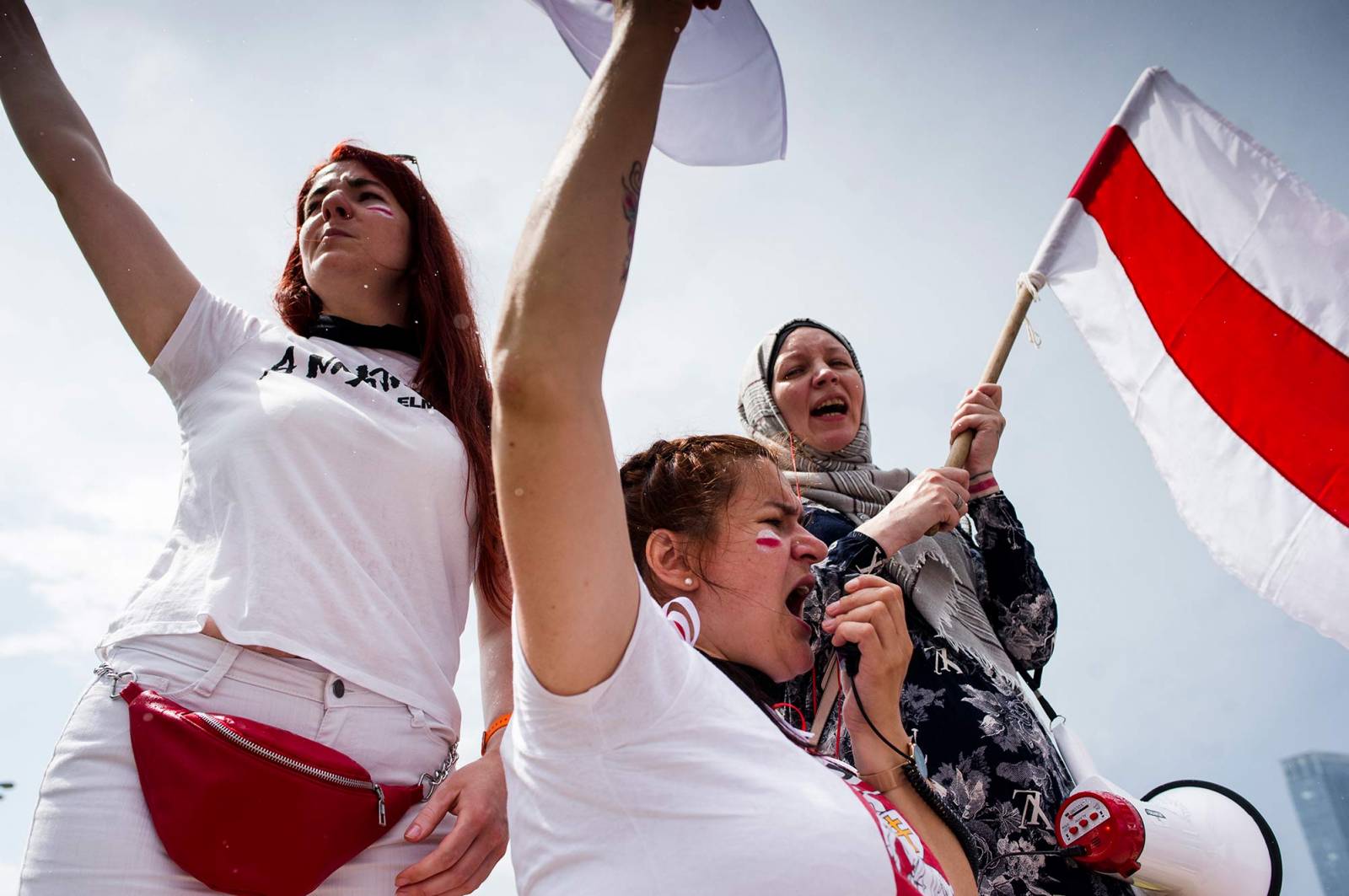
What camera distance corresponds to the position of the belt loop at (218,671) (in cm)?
188

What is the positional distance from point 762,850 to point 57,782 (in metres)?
1.36

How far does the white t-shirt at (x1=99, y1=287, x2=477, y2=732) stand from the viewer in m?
1.99

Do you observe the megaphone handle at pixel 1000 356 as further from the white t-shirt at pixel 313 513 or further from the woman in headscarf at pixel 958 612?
the white t-shirt at pixel 313 513

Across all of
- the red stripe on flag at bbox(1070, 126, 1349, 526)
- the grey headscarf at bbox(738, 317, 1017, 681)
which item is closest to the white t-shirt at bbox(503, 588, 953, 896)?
the grey headscarf at bbox(738, 317, 1017, 681)

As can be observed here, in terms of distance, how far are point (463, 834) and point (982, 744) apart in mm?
1431

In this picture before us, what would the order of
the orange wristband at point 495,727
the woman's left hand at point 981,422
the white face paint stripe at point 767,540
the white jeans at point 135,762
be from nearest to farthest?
the white jeans at point 135,762 → the orange wristband at point 495,727 → the white face paint stripe at point 767,540 → the woman's left hand at point 981,422

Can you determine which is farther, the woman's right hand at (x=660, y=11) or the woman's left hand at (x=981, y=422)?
the woman's left hand at (x=981, y=422)

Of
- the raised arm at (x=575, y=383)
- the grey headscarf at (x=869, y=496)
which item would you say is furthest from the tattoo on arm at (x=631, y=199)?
the grey headscarf at (x=869, y=496)

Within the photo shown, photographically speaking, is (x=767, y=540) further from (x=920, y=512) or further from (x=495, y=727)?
(x=495, y=727)

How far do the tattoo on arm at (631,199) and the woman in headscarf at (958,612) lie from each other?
1.30m

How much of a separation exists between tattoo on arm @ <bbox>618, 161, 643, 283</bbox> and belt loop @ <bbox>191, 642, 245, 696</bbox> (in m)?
1.20

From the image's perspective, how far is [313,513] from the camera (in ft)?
6.92

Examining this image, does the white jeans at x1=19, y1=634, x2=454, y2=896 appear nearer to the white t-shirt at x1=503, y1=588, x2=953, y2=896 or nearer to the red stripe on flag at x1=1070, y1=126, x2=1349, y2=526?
the white t-shirt at x1=503, y1=588, x2=953, y2=896

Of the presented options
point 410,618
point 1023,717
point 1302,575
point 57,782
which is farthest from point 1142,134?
point 57,782
